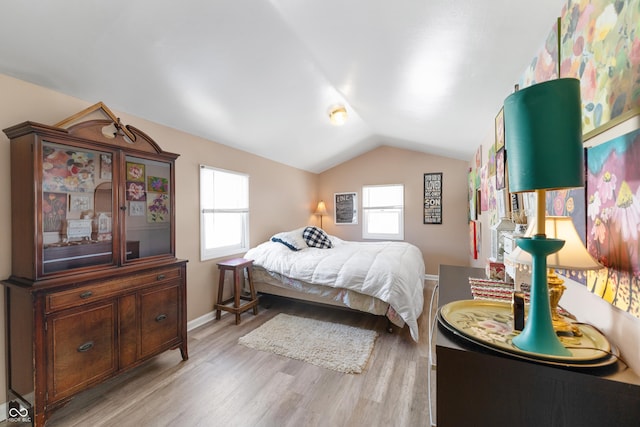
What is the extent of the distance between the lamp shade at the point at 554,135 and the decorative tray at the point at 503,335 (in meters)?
0.44

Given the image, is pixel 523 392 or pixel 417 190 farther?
pixel 417 190

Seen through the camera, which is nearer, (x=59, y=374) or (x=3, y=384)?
(x=59, y=374)

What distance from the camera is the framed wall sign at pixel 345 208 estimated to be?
5488 millimetres

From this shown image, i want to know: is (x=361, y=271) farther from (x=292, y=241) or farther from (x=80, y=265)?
(x=80, y=265)

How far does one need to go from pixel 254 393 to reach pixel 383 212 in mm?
4060

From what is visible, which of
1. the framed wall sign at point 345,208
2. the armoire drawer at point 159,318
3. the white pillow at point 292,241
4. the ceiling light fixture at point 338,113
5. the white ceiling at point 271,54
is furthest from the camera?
the framed wall sign at point 345,208

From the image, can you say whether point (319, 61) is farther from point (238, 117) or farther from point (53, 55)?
point (53, 55)

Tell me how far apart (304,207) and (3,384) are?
4180 millimetres

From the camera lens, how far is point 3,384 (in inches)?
65.2

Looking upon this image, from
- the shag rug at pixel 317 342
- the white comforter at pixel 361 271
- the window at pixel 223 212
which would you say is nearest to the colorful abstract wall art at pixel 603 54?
the white comforter at pixel 361 271

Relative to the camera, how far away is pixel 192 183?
294 centimetres

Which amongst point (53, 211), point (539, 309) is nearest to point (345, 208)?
point (53, 211)

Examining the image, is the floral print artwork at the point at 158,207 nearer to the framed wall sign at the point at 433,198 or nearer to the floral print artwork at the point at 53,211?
the floral print artwork at the point at 53,211

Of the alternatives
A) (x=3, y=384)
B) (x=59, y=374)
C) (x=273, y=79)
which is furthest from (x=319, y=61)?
(x=3, y=384)
